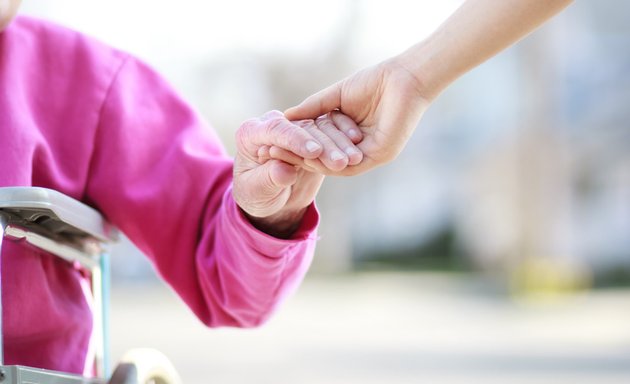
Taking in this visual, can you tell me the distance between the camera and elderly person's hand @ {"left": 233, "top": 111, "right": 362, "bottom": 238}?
3.95 feet

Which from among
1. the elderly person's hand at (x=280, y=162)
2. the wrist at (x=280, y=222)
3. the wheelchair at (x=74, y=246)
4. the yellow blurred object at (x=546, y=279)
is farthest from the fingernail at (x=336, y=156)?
the yellow blurred object at (x=546, y=279)

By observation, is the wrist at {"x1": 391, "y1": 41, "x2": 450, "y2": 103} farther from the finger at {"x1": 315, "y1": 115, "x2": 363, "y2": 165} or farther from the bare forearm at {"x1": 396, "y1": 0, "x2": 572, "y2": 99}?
the finger at {"x1": 315, "y1": 115, "x2": 363, "y2": 165}

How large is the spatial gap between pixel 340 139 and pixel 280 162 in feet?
0.28

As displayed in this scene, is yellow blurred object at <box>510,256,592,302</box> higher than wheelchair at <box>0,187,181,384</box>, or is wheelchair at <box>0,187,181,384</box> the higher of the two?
yellow blurred object at <box>510,256,592,302</box>

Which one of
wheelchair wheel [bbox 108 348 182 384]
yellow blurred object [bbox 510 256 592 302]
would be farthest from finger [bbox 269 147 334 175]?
yellow blurred object [bbox 510 256 592 302]

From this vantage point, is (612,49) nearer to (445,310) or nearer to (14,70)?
(445,310)

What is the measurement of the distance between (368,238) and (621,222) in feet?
32.6

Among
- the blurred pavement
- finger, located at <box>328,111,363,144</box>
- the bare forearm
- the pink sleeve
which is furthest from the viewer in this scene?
the blurred pavement

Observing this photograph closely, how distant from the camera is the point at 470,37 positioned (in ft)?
3.92

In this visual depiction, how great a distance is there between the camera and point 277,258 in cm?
145

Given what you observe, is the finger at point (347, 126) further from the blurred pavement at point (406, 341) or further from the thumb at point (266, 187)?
the blurred pavement at point (406, 341)

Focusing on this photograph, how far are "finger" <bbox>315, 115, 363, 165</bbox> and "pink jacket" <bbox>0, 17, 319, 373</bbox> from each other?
0.18 m

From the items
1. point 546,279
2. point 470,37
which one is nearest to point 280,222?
point 470,37

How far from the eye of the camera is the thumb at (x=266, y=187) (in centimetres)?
125
